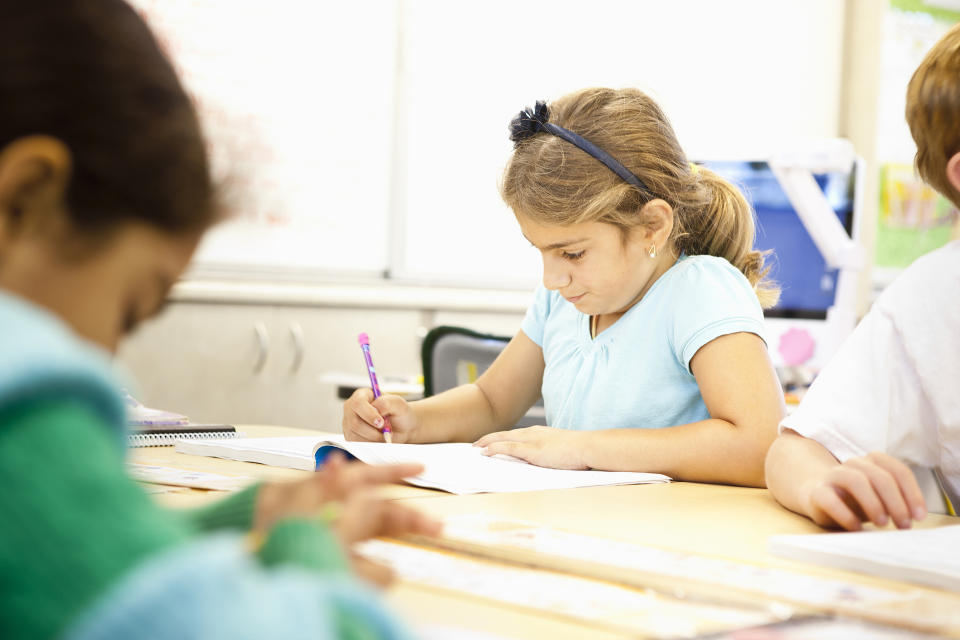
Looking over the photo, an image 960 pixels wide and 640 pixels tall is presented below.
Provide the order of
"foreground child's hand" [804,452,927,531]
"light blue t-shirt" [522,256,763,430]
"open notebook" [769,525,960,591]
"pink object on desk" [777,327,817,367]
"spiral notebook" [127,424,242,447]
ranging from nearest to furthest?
"open notebook" [769,525,960,591] → "foreground child's hand" [804,452,927,531] → "light blue t-shirt" [522,256,763,430] → "spiral notebook" [127,424,242,447] → "pink object on desk" [777,327,817,367]

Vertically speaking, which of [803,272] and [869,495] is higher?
[869,495]

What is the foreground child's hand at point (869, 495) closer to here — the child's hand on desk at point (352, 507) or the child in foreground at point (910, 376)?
the child in foreground at point (910, 376)

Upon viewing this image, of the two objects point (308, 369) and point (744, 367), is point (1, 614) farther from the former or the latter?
point (308, 369)

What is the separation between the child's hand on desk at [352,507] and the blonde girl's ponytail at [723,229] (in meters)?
1.07

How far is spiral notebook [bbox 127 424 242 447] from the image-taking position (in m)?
1.53

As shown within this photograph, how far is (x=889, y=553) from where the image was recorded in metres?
0.77

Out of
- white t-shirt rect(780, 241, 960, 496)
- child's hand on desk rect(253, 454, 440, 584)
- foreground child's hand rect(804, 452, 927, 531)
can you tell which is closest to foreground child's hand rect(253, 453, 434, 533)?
child's hand on desk rect(253, 454, 440, 584)

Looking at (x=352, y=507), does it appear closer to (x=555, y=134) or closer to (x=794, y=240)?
(x=555, y=134)

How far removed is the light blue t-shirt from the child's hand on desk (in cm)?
86

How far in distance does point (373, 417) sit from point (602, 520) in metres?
0.68

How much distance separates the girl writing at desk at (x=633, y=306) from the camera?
1.31 metres

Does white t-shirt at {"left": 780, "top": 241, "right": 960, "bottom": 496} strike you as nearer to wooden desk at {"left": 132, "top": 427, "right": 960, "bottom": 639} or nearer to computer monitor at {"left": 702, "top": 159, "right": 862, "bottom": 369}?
wooden desk at {"left": 132, "top": 427, "right": 960, "bottom": 639}

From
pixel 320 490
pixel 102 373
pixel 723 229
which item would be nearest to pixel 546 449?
pixel 723 229

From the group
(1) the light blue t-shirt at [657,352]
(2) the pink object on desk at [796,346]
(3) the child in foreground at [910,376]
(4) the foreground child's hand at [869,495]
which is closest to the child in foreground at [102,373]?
(4) the foreground child's hand at [869,495]
